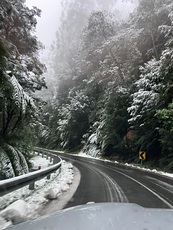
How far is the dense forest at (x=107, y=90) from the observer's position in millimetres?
10445

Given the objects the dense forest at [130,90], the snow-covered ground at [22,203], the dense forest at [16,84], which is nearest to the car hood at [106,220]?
the snow-covered ground at [22,203]

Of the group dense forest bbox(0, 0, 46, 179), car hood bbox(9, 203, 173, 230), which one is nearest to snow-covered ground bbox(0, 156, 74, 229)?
car hood bbox(9, 203, 173, 230)

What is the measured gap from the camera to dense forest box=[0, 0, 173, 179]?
10445mm

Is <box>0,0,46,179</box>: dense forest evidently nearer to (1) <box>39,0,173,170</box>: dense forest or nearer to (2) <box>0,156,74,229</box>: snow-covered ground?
(2) <box>0,156,74,229</box>: snow-covered ground

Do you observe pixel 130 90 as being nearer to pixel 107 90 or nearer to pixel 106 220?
pixel 107 90

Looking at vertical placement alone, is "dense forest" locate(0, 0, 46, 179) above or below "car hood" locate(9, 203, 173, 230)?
above

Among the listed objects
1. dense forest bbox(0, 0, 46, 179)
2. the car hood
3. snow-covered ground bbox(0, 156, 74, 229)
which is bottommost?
snow-covered ground bbox(0, 156, 74, 229)

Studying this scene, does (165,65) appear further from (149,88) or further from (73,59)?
(73,59)

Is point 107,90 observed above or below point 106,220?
above

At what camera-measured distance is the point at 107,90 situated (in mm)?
37781

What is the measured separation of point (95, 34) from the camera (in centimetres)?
3959

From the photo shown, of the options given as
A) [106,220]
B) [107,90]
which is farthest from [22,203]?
[107,90]

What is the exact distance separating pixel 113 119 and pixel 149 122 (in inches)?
365

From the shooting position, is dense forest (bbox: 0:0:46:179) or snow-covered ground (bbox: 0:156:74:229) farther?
dense forest (bbox: 0:0:46:179)
